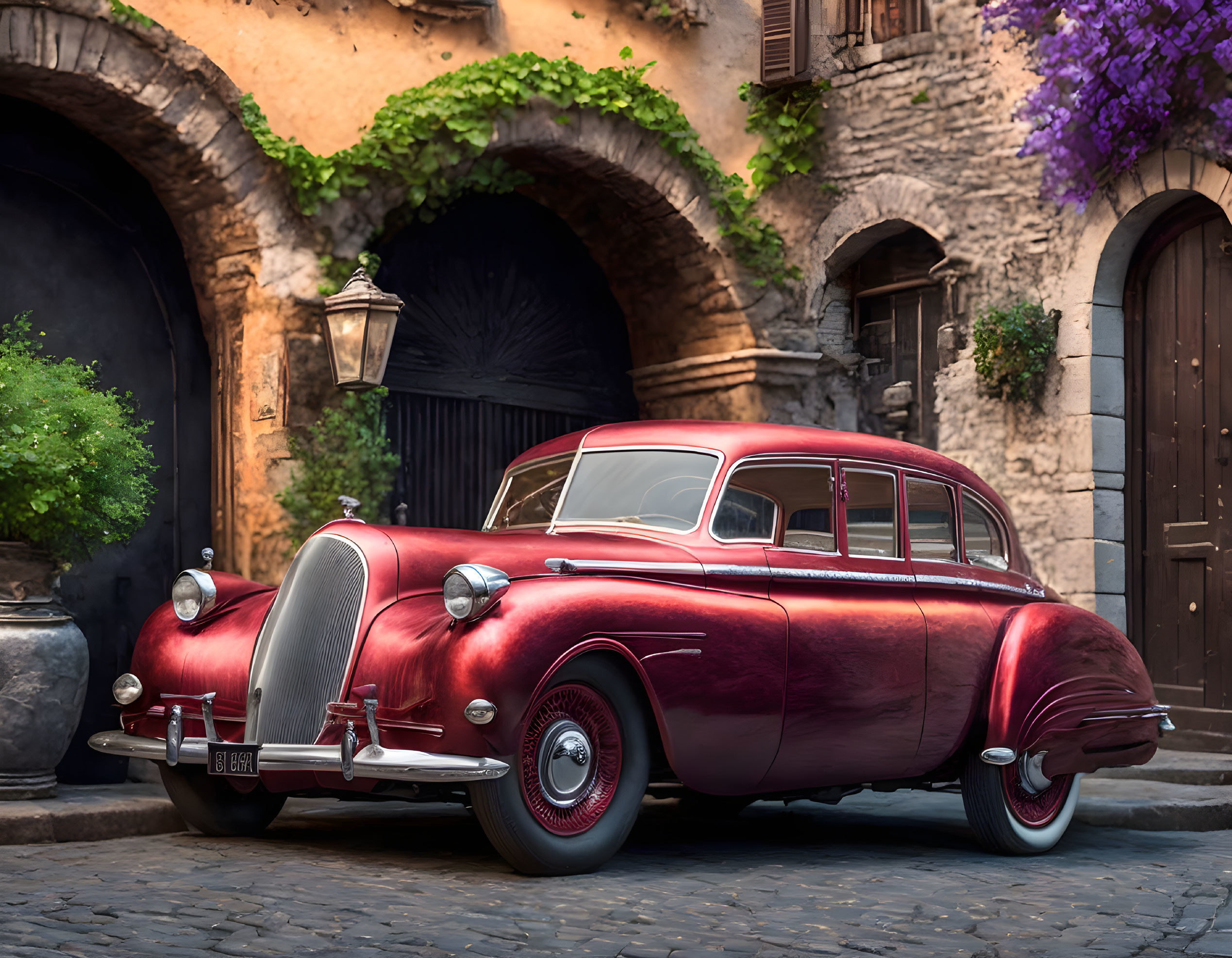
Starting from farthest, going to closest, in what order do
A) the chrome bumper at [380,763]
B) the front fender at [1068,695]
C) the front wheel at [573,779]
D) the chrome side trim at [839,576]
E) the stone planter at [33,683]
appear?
the stone planter at [33,683]
the front fender at [1068,695]
the chrome side trim at [839,576]
the front wheel at [573,779]
the chrome bumper at [380,763]

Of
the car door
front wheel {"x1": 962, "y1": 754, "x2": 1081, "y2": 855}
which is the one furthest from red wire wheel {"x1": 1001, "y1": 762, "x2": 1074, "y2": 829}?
the car door

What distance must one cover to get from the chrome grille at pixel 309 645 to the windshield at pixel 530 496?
37.8 inches

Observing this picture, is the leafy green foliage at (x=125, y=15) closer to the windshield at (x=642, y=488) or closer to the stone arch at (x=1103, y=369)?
the windshield at (x=642, y=488)

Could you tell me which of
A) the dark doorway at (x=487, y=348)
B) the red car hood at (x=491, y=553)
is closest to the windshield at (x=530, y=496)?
the red car hood at (x=491, y=553)

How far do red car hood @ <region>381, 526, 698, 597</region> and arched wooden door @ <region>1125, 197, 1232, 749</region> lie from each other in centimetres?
520

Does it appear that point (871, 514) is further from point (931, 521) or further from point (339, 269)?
point (339, 269)

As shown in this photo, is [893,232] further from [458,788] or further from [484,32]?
[458,788]

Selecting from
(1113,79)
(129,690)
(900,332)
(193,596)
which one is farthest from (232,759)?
(900,332)

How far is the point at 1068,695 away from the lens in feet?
18.5

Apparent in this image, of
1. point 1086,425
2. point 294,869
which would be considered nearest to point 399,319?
point 1086,425

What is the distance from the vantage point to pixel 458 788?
4.64m

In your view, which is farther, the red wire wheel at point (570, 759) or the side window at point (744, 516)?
the side window at point (744, 516)

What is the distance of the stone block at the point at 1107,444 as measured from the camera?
927cm

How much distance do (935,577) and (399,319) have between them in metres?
5.12
